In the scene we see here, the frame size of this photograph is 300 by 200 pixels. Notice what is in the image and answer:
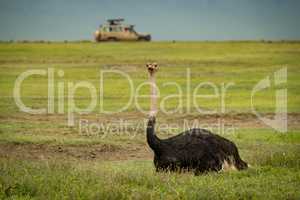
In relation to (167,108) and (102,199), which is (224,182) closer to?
(102,199)

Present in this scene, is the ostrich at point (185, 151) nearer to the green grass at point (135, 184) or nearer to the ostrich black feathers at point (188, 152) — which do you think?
the ostrich black feathers at point (188, 152)

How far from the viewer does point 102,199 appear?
9766 millimetres

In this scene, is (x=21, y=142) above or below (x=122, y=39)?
below

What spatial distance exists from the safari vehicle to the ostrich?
191ft

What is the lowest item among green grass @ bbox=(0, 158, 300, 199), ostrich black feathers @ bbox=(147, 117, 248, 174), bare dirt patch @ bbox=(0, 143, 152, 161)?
bare dirt patch @ bbox=(0, 143, 152, 161)

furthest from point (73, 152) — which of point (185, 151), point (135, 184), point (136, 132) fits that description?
point (135, 184)

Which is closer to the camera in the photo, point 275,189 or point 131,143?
point 275,189

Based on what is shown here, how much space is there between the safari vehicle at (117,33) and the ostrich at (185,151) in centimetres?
5820

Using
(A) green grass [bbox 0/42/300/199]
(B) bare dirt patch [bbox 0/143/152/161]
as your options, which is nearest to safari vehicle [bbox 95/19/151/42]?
(A) green grass [bbox 0/42/300/199]

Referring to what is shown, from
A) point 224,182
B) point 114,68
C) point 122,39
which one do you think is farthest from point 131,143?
point 122,39

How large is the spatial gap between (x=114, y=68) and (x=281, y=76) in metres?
9.41

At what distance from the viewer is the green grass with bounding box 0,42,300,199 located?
10117mm

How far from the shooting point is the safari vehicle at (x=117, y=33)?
6969 cm

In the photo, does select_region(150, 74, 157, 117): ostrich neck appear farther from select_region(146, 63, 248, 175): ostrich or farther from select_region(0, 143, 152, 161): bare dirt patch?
select_region(0, 143, 152, 161): bare dirt patch
